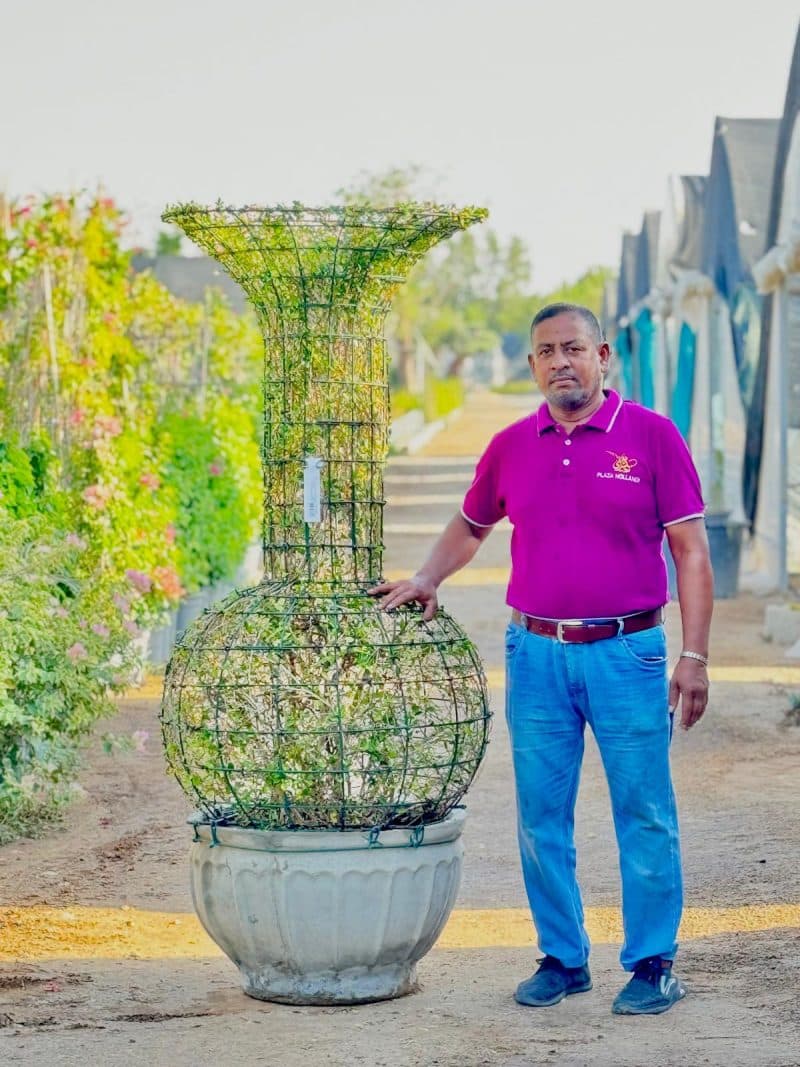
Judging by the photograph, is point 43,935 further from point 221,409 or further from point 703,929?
point 221,409

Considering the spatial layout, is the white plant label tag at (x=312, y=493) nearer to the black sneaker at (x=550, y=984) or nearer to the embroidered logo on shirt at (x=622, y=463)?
the embroidered logo on shirt at (x=622, y=463)

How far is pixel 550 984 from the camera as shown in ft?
17.5

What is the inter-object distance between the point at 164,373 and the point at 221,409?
4.47m

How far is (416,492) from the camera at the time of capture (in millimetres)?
31469

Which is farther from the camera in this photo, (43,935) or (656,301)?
(656,301)

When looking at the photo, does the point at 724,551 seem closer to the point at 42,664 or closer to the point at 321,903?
the point at 42,664

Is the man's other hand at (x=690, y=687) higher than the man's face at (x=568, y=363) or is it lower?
lower

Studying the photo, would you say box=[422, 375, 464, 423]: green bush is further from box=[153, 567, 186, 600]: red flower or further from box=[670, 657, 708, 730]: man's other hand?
box=[670, 657, 708, 730]: man's other hand

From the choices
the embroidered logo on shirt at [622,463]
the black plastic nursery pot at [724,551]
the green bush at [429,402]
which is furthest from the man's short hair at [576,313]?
the green bush at [429,402]

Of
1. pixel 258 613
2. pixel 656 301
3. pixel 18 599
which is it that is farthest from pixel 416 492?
pixel 258 613

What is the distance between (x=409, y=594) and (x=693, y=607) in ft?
2.64

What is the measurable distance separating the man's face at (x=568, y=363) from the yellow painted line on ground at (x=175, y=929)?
1937 millimetres

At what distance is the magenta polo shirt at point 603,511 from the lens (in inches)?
207

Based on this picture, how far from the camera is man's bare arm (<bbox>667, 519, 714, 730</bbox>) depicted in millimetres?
5223
